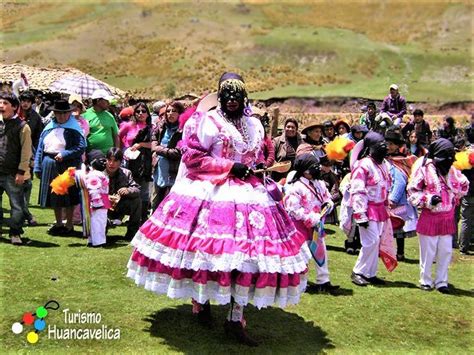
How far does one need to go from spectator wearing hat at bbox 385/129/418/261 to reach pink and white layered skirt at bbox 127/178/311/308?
4.07 meters

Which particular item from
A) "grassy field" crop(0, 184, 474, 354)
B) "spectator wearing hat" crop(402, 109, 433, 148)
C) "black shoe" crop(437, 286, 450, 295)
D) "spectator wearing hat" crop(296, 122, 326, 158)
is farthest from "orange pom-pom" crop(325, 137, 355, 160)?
"spectator wearing hat" crop(402, 109, 433, 148)

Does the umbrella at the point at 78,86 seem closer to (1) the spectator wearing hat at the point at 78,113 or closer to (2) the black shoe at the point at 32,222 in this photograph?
(1) the spectator wearing hat at the point at 78,113

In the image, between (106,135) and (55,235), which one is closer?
(55,235)

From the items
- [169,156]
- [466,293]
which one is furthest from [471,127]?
[169,156]

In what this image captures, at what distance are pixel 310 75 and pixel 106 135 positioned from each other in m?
47.6

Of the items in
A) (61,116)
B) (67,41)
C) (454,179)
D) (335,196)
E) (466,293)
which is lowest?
(466,293)

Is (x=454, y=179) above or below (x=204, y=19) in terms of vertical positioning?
below

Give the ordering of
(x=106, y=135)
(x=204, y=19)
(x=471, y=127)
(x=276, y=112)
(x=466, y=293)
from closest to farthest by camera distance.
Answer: (x=466, y=293) < (x=106, y=135) < (x=471, y=127) < (x=276, y=112) < (x=204, y=19)

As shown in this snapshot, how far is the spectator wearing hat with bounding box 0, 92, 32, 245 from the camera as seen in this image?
25.7 feet

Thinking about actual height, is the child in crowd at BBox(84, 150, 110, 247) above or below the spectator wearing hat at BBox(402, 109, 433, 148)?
below

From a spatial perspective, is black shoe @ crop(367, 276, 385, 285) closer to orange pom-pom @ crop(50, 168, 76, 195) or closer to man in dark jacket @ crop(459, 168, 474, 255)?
man in dark jacket @ crop(459, 168, 474, 255)

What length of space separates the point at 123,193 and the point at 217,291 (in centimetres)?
428

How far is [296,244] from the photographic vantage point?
5.41 metres

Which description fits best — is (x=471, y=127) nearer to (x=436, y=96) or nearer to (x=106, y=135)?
(x=106, y=135)
